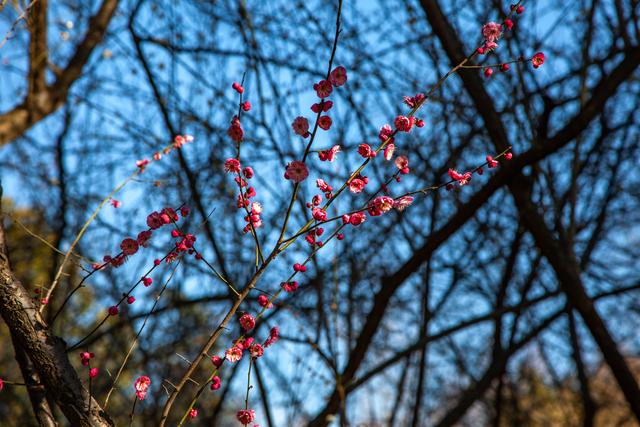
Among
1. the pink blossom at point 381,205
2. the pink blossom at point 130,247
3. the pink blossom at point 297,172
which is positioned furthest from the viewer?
the pink blossom at point 130,247

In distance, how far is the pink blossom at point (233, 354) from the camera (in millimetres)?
1383

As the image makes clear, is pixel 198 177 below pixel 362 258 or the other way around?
the other way around

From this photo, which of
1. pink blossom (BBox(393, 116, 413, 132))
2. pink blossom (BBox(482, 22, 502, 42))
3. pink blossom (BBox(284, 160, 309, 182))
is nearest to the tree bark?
pink blossom (BBox(284, 160, 309, 182))

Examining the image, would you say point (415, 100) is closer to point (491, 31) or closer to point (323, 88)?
point (323, 88)

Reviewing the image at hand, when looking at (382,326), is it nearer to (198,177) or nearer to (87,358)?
(198,177)

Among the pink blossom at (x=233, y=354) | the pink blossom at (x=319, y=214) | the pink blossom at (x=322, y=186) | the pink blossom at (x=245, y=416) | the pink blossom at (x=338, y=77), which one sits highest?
the pink blossom at (x=338, y=77)

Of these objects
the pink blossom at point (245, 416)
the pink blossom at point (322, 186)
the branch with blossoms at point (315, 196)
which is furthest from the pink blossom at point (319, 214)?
the pink blossom at point (245, 416)

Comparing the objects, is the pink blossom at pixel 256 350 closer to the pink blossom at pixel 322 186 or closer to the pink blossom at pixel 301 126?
the pink blossom at pixel 322 186

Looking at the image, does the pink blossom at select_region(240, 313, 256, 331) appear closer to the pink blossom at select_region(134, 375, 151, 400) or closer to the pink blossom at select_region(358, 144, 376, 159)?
the pink blossom at select_region(134, 375, 151, 400)

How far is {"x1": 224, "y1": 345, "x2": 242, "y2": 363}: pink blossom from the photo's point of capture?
1383 mm

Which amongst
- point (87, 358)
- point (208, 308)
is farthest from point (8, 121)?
point (87, 358)

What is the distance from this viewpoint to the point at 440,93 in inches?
137

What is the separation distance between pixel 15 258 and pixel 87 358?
211 inches

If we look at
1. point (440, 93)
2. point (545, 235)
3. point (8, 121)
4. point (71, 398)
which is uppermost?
point (8, 121)
